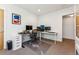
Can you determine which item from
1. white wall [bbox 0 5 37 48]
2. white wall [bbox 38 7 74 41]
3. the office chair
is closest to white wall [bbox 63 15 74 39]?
white wall [bbox 38 7 74 41]

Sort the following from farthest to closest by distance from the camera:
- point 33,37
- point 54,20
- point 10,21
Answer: point 54,20, point 33,37, point 10,21

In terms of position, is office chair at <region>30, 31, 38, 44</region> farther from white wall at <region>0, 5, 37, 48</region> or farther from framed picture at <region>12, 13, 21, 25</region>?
framed picture at <region>12, 13, 21, 25</region>

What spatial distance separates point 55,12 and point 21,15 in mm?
2383

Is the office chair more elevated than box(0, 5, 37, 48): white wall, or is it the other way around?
box(0, 5, 37, 48): white wall

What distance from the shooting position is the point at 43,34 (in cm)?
579

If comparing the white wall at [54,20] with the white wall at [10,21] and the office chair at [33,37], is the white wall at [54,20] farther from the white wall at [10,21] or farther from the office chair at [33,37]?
the white wall at [10,21]

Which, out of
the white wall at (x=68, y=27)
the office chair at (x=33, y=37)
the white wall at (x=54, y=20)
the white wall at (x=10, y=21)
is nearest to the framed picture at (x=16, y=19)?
the white wall at (x=10, y=21)

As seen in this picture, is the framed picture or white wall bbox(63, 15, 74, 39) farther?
white wall bbox(63, 15, 74, 39)

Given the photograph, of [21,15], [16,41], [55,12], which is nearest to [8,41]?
[16,41]

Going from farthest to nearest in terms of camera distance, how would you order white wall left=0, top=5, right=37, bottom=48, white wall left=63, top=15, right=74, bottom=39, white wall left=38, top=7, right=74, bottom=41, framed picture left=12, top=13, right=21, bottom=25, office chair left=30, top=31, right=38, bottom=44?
white wall left=63, top=15, right=74, bottom=39, white wall left=38, top=7, right=74, bottom=41, office chair left=30, top=31, right=38, bottom=44, framed picture left=12, top=13, right=21, bottom=25, white wall left=0, top=5, right=37, bottom=48

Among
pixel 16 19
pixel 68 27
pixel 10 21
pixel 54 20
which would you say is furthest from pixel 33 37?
pixel 68 27

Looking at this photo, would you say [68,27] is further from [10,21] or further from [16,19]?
[10,21]

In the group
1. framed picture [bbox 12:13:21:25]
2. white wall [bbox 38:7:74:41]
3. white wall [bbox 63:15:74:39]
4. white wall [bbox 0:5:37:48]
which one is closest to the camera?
white wall [bbox 0:5:37:48]
